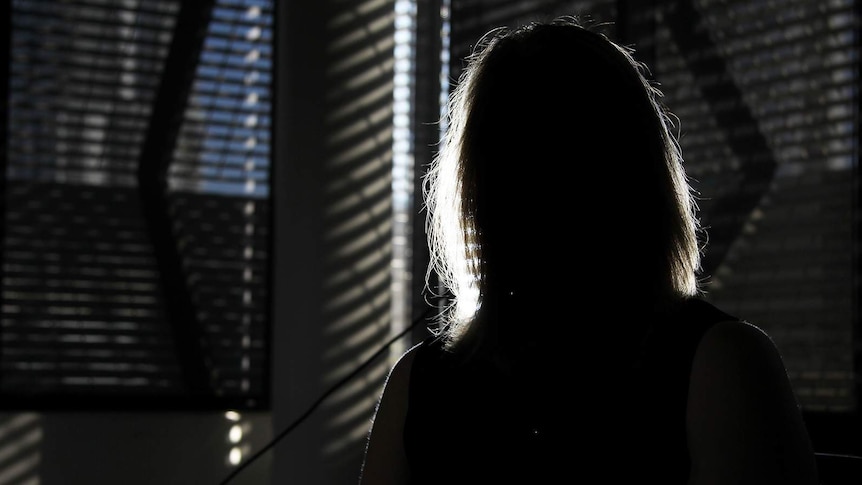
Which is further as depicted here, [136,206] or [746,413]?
[136,206]

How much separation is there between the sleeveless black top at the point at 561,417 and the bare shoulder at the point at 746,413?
0.02 metres

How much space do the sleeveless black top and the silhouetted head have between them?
0.04 m

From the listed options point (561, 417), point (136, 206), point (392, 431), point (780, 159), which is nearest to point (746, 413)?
point (561, 417)

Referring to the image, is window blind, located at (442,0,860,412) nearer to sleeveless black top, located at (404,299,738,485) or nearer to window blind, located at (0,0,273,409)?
sleeveless black top, located at (404,299,738,485)

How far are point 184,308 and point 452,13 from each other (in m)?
1.14

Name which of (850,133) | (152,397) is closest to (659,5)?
(850,133)

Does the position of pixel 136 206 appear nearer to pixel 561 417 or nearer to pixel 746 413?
pixel 561 417

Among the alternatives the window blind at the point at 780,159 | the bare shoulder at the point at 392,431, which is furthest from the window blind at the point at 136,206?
the bare shoulder at the point at 392,431

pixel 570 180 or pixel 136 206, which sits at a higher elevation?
pixel 570 180

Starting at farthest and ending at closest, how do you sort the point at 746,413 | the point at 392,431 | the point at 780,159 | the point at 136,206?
1. the point at 136,206
2. the point at 780,159
3. the point at 392,431
4. the point at 746,413

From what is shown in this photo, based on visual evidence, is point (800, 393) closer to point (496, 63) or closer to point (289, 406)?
point (496, 63)

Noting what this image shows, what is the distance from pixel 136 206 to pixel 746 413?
8.07 feet

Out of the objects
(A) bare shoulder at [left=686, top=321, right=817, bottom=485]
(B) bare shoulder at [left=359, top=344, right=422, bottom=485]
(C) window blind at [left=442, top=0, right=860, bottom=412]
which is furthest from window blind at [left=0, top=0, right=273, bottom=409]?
(A) bare shoulder at [left=686, top=321, right=817, bottom=485]

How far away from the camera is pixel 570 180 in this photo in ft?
2.17
